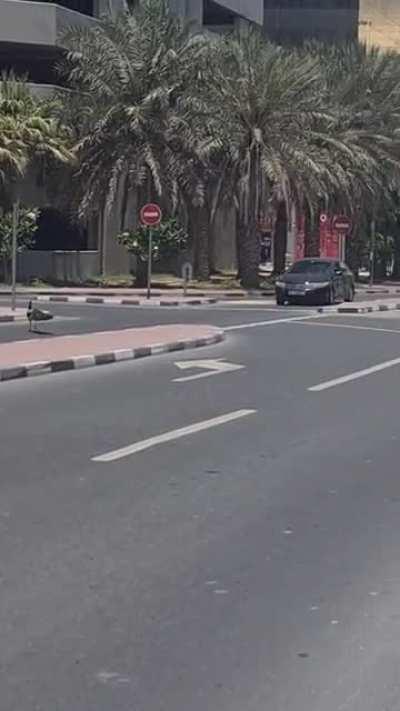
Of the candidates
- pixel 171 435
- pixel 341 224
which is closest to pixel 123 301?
pixel 341 224

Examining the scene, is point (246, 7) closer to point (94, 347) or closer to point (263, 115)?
point (263, 115)

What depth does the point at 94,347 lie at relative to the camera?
71.8 feet

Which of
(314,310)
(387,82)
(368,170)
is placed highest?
(387,82)

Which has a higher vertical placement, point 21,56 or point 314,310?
point 21,56

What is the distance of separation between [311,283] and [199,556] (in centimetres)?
3357

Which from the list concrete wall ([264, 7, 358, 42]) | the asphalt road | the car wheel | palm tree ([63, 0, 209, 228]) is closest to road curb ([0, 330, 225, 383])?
the asphalt road

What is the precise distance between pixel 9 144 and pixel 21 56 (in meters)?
7.66

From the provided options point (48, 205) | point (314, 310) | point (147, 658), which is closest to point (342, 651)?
point (147, 658)

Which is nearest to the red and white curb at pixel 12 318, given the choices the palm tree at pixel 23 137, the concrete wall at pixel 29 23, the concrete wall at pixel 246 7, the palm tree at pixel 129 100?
the palm tree at pixel 129 100

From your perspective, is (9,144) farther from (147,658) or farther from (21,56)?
(147,658)

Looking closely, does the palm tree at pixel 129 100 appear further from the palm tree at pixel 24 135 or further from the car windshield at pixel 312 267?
the car windshield at pixel 312 267

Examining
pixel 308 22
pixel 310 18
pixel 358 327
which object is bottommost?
pixel 358 327

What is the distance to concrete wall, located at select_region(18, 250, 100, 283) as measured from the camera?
51.7m

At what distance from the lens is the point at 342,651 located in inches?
242
